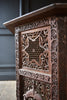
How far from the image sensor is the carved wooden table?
73cm

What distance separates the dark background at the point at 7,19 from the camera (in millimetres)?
2402

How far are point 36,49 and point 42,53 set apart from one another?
0.10 metres

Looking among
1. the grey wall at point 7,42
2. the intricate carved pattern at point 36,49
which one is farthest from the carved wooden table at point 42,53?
the grey wall at point 7,42

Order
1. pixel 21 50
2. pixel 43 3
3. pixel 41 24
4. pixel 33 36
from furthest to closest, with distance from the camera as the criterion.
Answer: pixel 43 3
pixel 21 50
pixel 33 36
pixel 41 24

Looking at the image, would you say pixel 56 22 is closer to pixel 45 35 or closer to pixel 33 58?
pixel 45 35

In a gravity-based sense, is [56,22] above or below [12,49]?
above

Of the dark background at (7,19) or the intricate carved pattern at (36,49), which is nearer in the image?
the intricate carved pattern at (36,49)

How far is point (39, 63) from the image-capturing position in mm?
894

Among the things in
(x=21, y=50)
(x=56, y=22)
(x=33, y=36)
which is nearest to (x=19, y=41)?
(x=21, y=50)

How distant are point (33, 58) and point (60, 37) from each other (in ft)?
1.04

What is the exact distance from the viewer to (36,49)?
95 cm

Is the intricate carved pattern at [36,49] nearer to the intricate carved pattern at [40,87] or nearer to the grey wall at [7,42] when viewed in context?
the intricate carved pattern at [40,87]

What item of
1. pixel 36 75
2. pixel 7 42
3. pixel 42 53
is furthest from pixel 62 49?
pixel 7 42

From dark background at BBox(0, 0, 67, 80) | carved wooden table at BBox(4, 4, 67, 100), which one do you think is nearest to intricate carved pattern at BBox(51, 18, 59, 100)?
carved wooden table at BBox(4, 4, 67, 100)
